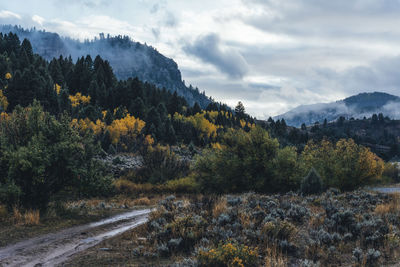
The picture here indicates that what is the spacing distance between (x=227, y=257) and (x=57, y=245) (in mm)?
6644

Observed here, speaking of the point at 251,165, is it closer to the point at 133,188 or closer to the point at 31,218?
the point at 133,188

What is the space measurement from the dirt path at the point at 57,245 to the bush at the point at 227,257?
4630mm

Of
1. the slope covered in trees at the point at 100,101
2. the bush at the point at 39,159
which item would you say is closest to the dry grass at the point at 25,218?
the bush at the point at 39,159

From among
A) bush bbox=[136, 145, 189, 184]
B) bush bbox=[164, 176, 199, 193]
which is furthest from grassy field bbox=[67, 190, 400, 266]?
bush bbox=[136, 145, 189, 184]

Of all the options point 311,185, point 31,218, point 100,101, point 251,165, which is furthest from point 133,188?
point 100,101

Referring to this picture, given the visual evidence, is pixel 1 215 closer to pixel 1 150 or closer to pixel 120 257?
pixel 1 150

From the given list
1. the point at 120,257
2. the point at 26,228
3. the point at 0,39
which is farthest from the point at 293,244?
→ the point at 0,39

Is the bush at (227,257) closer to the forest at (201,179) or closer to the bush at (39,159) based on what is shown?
the forest at (201,179)

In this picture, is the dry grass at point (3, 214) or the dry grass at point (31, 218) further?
the dry grass at point (3, 214)

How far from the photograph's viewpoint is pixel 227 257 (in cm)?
879

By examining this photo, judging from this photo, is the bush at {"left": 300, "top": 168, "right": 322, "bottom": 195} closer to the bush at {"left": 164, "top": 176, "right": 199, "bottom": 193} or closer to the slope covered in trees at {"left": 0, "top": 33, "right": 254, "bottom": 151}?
the bush at {"left": 164, "top": 176, "right": 199, "bottom": 193}

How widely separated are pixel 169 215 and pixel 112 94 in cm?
9751

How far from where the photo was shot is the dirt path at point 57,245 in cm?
1001

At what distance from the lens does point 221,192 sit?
107 feet
